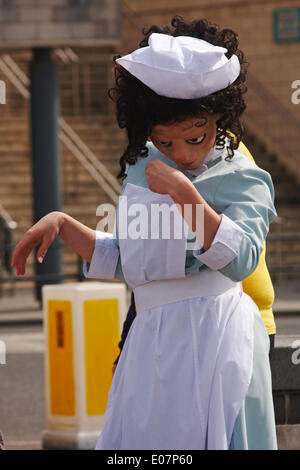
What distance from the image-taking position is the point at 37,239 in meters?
2.71

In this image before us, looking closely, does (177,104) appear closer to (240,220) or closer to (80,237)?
(240,220)

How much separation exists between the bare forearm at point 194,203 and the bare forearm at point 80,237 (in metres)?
0.47

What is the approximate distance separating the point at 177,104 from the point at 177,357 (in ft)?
1.98

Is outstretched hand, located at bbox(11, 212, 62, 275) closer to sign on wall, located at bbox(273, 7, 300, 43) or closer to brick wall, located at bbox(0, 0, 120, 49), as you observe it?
brick wall, located at bbox(0, 0, 120, 49)

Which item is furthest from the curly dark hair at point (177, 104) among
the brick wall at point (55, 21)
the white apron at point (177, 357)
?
the brick wall at point (55, 21)

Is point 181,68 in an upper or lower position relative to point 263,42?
upper

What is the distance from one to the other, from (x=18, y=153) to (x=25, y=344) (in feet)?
30.3

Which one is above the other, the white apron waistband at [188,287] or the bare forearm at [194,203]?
the bare forearm at [194,203]

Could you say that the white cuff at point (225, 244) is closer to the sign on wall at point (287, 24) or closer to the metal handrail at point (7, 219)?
the metal handrail at point (7, 219)

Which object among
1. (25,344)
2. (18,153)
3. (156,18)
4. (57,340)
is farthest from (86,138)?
(57,340)

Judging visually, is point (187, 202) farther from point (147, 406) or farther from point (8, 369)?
point (8, 369)

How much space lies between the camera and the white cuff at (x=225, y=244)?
96.6 inches

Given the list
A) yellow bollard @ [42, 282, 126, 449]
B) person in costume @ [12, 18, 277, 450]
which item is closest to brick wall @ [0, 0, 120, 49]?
yellow bollard @ [42, 282, 126, 449]

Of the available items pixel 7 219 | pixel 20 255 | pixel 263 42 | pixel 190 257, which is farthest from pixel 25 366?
pixel 263 42
